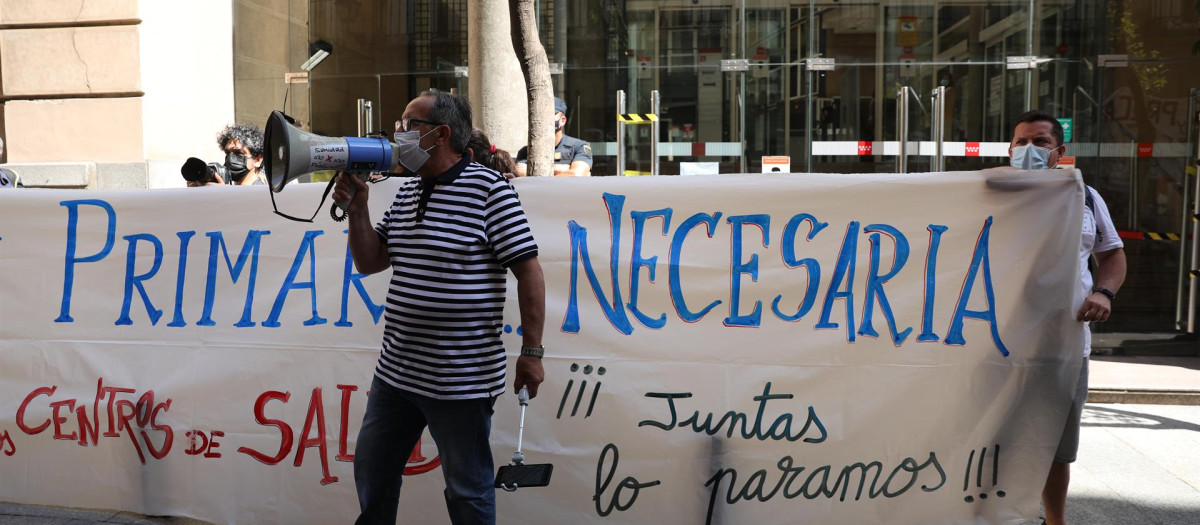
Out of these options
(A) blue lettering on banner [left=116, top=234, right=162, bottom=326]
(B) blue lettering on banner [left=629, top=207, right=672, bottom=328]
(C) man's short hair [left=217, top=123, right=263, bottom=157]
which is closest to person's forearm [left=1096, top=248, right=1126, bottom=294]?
(B) blue lettering on banner [left=629, top=207, right=672, bottom=328]

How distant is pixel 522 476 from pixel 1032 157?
7.29 ft

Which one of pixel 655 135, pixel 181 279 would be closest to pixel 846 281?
pixel 181 279

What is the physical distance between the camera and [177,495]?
4.17 m

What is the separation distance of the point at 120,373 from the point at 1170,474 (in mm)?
4808

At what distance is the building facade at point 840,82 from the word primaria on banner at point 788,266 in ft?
16.8

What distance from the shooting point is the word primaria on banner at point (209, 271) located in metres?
A: 4.10

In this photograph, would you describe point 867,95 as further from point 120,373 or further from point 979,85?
point 120,373

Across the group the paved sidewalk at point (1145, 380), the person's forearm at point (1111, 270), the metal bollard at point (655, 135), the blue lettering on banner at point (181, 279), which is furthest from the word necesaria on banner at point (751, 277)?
the metal bollard at point (655, 135)

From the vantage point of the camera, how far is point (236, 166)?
5605 millimetres

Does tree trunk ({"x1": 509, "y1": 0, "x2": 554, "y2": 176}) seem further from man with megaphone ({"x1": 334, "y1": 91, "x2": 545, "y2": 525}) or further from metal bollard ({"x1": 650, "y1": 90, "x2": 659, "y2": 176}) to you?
metal bollard ({"x1": 650, "y1": 90, "x2": 659, "y2": 176})

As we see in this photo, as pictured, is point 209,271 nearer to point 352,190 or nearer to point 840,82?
point 352,190

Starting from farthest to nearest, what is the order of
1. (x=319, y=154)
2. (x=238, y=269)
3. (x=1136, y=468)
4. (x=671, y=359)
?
(x=1136, y=468)
(x=238, y=269)
(x=671, y=359)
(x=319, y=154)

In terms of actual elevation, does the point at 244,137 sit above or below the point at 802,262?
above

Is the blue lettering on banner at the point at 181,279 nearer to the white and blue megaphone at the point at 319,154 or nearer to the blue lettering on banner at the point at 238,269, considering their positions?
the blue lettering on banner at the point at 238,269
